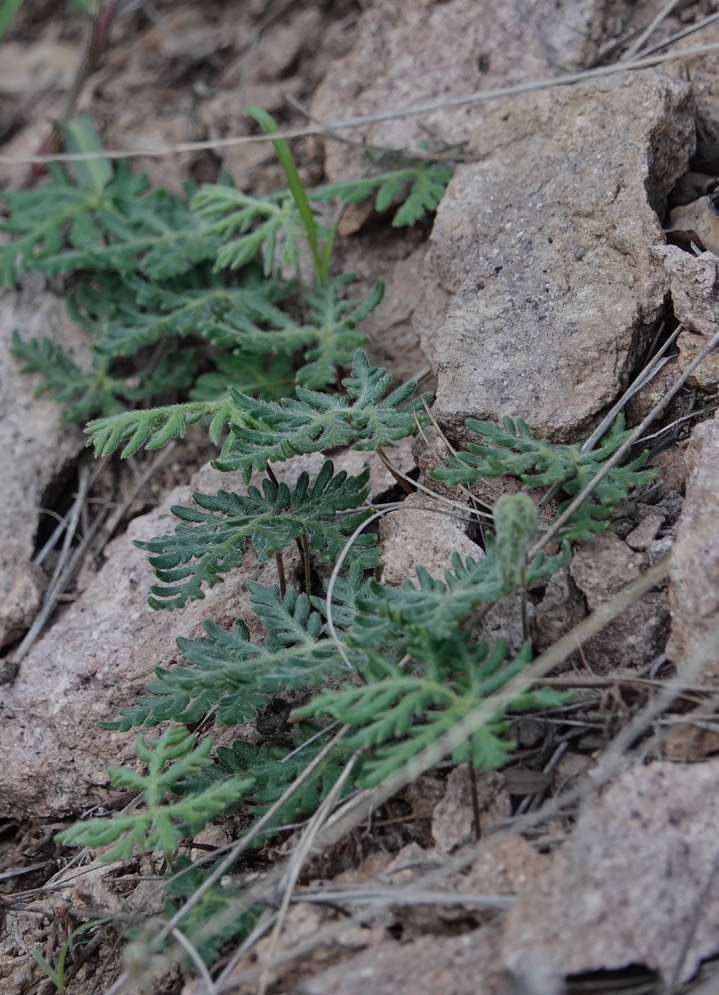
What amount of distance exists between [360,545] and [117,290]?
1.87 m

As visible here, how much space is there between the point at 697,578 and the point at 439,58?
2.63 meters

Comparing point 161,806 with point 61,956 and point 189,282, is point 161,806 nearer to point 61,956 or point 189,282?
point 61,956

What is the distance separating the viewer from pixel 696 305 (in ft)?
9.48

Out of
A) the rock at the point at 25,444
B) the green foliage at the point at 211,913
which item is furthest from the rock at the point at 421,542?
the rock at the point at 25,444

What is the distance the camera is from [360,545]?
9.68 feet

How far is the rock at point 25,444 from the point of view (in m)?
3.59

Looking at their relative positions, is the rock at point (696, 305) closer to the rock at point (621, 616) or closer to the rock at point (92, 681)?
the rock at point (621, 616)

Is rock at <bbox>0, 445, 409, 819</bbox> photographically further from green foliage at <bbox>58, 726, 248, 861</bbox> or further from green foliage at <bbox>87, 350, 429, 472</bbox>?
green foliage at <bbox>58, 726, 248, 861</bbox>

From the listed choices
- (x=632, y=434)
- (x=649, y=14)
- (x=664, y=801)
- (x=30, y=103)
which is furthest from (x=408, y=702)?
(x=30, y=103)

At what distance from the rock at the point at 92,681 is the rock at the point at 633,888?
1.31m

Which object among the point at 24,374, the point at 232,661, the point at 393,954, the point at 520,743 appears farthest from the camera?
the point at 24,374

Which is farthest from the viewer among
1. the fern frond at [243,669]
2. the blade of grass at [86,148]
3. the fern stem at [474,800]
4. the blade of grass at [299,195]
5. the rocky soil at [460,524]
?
the blade of grass at [86,148]

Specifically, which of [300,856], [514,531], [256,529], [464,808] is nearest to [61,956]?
[300,856]

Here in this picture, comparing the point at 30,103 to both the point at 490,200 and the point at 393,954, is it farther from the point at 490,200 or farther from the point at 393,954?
the point at 393,954
